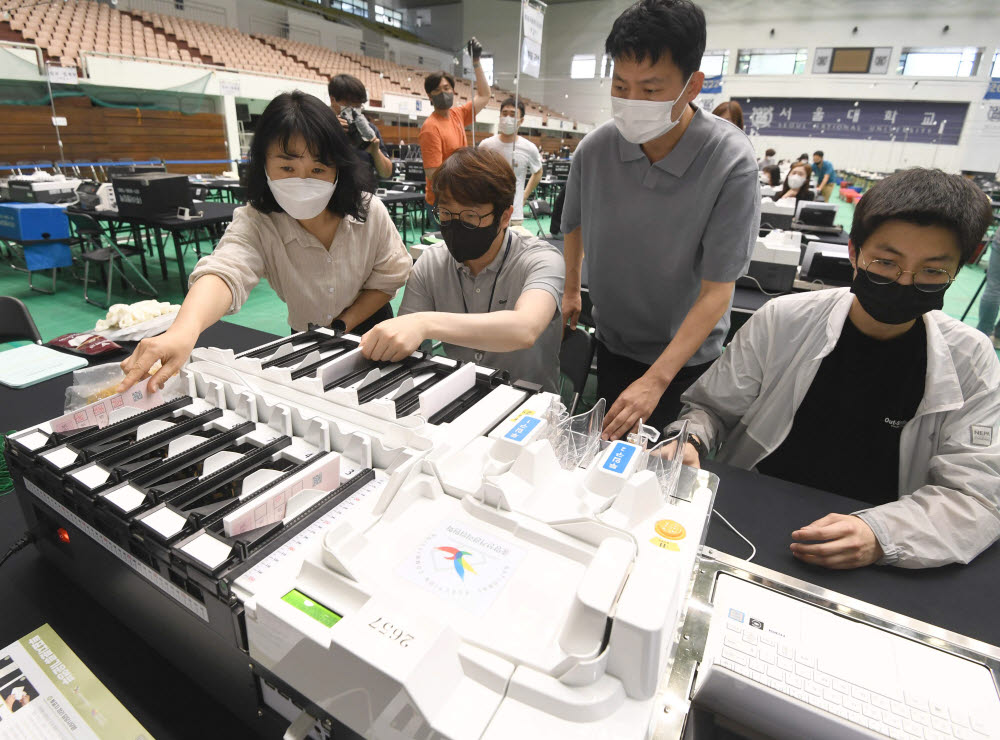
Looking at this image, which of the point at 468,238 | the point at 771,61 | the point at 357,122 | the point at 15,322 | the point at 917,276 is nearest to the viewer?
the point at 917,276

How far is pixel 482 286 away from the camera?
166 cm

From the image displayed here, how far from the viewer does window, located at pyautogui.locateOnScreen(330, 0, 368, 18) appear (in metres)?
17.8

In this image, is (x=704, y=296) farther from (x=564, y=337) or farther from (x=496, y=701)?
(x=496, y=701)

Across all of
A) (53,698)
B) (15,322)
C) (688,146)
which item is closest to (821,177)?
(688,146)

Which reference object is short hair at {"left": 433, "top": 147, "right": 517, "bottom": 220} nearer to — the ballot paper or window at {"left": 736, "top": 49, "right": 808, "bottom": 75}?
the ballot paper

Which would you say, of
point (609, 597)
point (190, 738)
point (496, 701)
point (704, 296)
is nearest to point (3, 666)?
point (190, 738)

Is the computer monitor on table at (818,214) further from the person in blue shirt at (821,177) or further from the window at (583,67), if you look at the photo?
the window at (583,67)

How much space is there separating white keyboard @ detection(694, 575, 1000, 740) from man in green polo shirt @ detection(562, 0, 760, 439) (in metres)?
0.59

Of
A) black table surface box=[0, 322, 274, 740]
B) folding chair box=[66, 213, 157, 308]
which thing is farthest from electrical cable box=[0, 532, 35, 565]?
folding chair box=[66, 213, 157, 308]

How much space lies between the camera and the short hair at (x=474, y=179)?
1386mm

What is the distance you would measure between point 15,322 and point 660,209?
A: 7.43 feet

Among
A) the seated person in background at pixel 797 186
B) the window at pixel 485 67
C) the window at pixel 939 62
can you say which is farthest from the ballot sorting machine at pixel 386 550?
the window at pixel 939 62

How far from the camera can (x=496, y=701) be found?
1.56 feet

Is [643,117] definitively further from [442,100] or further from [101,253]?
[101,253]
